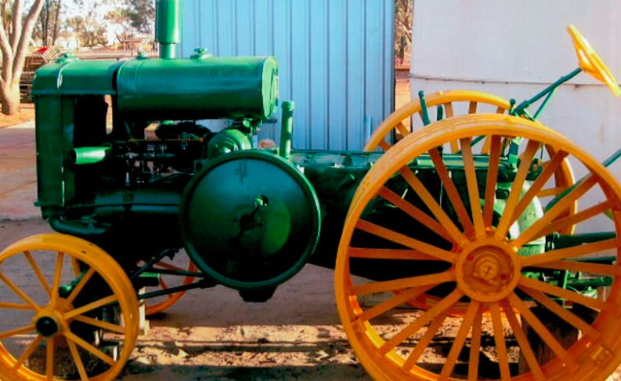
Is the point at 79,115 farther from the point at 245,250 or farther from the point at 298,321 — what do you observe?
the point at 298,321

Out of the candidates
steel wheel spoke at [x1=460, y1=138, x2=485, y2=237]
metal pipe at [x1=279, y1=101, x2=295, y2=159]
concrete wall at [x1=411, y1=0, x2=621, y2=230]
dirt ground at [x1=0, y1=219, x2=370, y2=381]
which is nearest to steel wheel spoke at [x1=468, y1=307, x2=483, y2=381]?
steel wheel spoke at [x1=460, y1=138, x2=485, y2=237]

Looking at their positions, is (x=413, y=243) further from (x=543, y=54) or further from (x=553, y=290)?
(x=543, y=54)

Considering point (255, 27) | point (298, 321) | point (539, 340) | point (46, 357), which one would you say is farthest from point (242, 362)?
point (255, 27)

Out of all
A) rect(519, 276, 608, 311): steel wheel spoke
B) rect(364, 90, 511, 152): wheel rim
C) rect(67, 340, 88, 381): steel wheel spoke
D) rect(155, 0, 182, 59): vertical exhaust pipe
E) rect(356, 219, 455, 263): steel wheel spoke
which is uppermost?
rect(155, 0, 182, 59): vertical exhaust pipe

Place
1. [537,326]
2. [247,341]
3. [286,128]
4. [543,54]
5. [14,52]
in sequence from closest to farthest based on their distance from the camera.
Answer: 1. [537,326]
2. [286,128]
3. [247,341]
4. [543,54]
5. [14,52]

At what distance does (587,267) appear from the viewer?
374 centimetres

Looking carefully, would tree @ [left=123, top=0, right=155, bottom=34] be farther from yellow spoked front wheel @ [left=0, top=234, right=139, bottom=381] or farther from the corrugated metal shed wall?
yellow spoked front wheel @ [left=0, top=234, right=139, bottom=381]

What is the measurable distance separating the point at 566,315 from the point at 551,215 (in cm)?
49

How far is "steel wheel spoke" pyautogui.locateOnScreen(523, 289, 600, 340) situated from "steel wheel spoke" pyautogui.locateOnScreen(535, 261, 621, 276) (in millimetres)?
145

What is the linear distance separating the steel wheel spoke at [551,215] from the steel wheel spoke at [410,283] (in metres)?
0.36

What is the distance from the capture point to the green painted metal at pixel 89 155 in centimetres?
441

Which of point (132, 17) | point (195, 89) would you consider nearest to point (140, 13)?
point (132, 17)

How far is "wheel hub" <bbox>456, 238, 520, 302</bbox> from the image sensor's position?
3734 millimetres

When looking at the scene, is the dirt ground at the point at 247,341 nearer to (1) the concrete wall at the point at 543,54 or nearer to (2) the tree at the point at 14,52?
(1) the concrete wall at the point at 543,54
